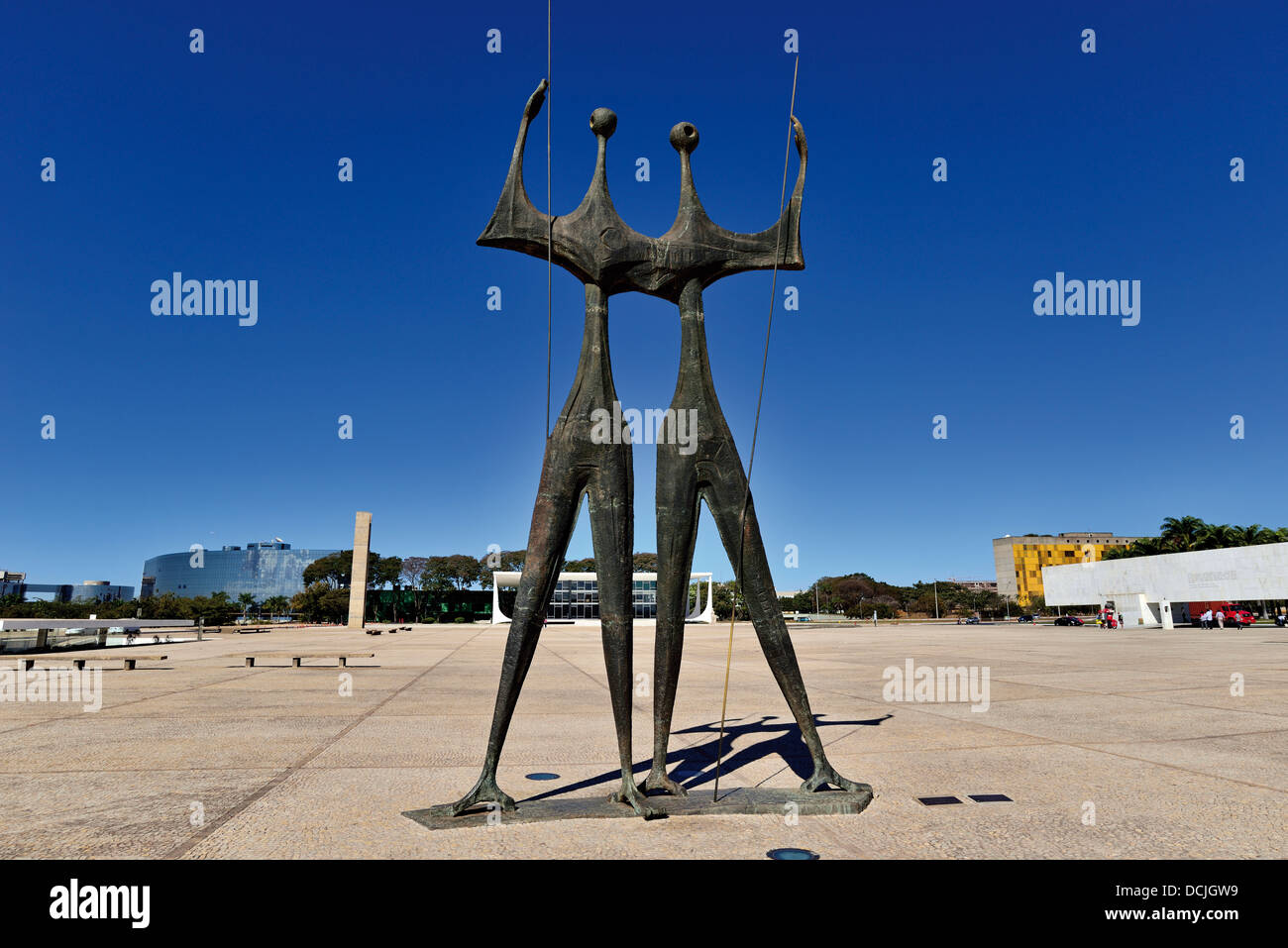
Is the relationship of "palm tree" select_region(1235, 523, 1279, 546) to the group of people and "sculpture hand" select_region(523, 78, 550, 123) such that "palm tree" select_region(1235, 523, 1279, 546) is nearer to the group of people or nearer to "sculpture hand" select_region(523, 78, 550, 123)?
the group of people

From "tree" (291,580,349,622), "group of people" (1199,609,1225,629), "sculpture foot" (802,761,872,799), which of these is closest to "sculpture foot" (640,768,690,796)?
"sculpture foot" (802,761,872,799)

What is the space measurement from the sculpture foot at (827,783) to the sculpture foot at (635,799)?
49.6 inches

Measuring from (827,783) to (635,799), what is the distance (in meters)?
1.53

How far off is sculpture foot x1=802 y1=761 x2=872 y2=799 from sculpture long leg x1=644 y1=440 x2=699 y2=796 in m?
0.98

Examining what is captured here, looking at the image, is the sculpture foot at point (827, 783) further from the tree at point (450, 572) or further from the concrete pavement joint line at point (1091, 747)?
the tree at point (450, 572)

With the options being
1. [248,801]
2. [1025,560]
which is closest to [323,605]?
[248,801]

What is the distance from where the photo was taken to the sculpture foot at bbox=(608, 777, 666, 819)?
5.05m

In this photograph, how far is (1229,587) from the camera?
52969 millimetres

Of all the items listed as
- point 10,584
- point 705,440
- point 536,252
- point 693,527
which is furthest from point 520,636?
point 10,584

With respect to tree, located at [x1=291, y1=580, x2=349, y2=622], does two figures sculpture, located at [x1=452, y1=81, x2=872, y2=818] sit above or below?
above

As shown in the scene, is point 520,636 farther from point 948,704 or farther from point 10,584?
point 10,584

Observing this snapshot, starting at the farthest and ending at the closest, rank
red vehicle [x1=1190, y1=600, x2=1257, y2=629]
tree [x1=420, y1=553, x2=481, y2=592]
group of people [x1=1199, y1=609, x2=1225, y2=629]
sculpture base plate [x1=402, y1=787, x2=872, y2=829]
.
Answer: tree [x1=420, y1=553, x2=481, y2=592]
red vehicle [x1=1190, y1=600, x2=1257, y2=629]
group of people [x1=1199, y1=609, x2=1225, y2=629]
sculpture base plate [x1=402, y1=787, x2=872, y2=829]

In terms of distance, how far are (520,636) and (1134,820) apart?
14.3ft

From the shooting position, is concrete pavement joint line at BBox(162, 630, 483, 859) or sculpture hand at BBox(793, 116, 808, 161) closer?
concrete pavement joint line at BBox(162, 630, 483, 859)
